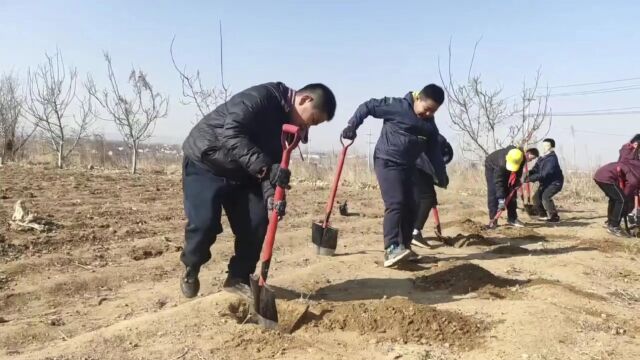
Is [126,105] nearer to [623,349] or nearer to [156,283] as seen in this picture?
[156,283]

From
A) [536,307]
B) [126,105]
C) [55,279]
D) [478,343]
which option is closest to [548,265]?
[536,307]

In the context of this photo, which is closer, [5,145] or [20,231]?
[20,231]

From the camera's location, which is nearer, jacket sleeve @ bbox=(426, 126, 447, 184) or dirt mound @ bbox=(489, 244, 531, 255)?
jacket sleeve @ bbox=(426, 126, 447, 184)

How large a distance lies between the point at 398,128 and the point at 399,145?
0.59ft

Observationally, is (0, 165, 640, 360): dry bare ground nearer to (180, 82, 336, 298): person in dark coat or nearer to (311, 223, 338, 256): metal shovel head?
(311, 223, 338, 256): metal shovel head

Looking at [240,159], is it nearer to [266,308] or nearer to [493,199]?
[266,308]

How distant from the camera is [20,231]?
609 cm

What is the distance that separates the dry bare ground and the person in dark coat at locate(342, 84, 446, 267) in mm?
404

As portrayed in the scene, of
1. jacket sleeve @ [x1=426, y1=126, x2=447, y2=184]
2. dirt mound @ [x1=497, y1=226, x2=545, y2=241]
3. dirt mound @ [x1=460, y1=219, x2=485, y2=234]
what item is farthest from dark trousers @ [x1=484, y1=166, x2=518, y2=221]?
jacket sleeve @ [x1=426, y1=126, x2=447, y2=184]

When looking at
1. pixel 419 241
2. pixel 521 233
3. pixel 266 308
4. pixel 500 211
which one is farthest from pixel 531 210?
pixel 266 308

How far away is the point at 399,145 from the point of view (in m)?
5.17

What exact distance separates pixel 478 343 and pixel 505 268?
94.1 inches

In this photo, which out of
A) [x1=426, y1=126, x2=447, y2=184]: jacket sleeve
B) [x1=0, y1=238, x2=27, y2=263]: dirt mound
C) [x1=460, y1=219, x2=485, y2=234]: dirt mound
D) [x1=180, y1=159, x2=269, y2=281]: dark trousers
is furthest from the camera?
[x1=460, y1=219, x2=485, y2=234]: dirt mound

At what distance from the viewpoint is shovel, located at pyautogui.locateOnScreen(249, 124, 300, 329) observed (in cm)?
321
